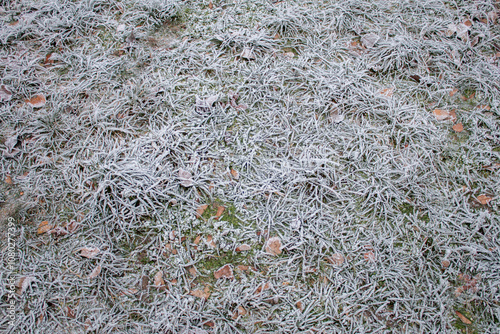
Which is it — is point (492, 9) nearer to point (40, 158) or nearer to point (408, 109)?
point (408, 109)

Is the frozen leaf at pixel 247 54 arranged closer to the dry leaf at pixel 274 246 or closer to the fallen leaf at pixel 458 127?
the dry leaf at pixel 274 246

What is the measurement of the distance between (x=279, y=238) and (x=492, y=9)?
2881 mm

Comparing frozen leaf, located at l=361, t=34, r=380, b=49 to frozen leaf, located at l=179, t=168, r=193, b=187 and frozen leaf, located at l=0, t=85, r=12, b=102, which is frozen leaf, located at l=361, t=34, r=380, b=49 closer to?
frozen leaf, located at l=179, t=168, r=193, b=187

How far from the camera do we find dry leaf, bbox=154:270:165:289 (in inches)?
73.4

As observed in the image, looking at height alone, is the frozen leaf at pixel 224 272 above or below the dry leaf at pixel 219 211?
below

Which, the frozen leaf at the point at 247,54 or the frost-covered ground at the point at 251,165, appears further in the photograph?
the frozen leaf at the point at 247,54

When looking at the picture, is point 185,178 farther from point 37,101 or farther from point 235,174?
point 37,101

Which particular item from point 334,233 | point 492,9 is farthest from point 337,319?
point 492,9

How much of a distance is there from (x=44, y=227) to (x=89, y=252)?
15.2 inches

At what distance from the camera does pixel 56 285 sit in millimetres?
1855

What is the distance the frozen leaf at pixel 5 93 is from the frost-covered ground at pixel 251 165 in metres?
0.01

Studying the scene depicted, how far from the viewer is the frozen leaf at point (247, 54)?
250 centimetres

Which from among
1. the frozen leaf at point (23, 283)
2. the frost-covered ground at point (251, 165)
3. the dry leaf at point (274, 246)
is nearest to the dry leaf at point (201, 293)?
the frost-covered ground at point (251, 165)

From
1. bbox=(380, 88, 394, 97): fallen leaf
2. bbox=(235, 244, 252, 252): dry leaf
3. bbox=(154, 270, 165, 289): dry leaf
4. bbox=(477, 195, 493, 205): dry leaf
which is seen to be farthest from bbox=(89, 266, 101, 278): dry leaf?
bbox=(477, 195, 493, 205): dry leaf
